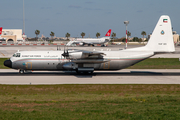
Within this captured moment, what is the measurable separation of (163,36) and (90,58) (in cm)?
1093

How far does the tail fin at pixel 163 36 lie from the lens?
3053 centimetres

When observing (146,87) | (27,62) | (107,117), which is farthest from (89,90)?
(27,62)

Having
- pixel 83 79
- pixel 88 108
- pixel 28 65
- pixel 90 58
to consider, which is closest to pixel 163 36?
pixel 90 58

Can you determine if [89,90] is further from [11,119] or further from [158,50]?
[158,50]

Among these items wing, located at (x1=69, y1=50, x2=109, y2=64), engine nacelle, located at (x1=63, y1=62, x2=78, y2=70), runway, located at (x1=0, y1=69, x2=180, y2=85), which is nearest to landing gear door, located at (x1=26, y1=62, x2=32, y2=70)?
runway, located at (x1=0, y1=69, x2=180, y2=85)

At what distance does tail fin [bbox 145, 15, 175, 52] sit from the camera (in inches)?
1202

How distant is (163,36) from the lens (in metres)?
30.7

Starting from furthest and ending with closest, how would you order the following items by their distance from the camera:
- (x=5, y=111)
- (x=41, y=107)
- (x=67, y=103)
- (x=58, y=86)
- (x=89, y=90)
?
(x=58, y=86)
(x=89, y=90)
(x=67, y=103)
(x=41, y=107)
(x=5, y=111)

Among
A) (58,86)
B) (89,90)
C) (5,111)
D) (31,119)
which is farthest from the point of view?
(58,86)

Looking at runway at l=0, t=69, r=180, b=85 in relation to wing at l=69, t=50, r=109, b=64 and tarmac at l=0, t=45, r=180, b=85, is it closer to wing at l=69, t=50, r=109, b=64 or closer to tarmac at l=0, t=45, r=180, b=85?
tarmac at l=0, t=45, r=180, b=85

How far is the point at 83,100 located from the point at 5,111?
18.4 feet

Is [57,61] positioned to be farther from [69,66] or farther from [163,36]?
[163,36]

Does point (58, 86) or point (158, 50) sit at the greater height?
point (158, 50)

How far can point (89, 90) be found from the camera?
2066cm
